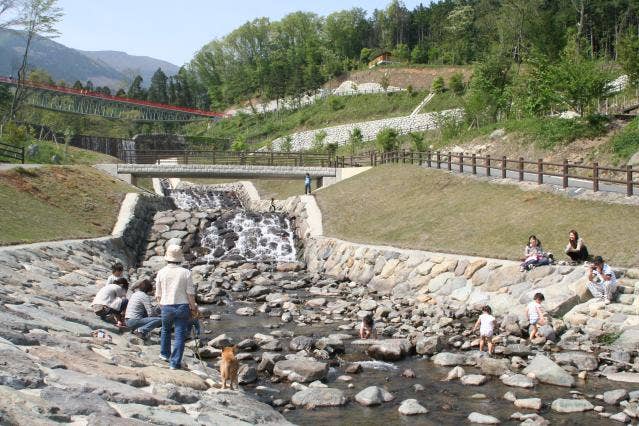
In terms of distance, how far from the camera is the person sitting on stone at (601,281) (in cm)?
1686

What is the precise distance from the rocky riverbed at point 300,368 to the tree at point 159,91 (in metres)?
125

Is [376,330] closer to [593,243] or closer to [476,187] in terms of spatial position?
[593,243]

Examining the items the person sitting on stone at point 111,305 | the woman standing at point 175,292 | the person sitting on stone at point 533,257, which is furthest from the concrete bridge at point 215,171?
the woman standing at point 175,292

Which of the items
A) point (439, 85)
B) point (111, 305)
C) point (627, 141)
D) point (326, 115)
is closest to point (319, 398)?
point (111, 305)

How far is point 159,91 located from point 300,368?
13782 cm

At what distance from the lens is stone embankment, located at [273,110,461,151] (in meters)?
83.7

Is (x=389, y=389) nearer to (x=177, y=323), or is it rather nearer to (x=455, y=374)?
(x=455, y=374)

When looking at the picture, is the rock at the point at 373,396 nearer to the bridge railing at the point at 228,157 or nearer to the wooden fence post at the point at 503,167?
the wooden fence post at the point at 503,167

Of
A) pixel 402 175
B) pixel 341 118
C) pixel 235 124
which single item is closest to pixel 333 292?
pixel 402 175

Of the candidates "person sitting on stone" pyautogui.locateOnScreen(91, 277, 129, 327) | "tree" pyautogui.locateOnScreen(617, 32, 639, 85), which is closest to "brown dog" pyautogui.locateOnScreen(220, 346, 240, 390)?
"person sitting on stone" pyautogui.locateOnScreen(91, 277, 129, 327)

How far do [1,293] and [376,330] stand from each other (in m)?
9.29

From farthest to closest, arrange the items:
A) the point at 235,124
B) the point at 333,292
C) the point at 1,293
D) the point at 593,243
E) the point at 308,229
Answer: the point at 235,124, the point at 308,229, the point at 333,292, the point at 593,243, the point at 1,293

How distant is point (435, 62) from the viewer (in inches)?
4387

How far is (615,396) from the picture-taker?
11.7 metres
